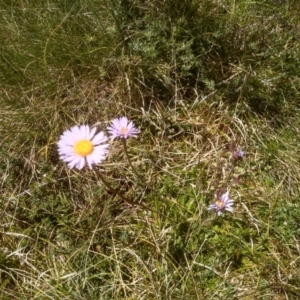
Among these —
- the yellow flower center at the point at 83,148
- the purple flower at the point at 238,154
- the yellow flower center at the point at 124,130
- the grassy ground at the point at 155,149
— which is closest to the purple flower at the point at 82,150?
the yellow flower center at the point at 83,148

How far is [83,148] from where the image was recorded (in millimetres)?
1473

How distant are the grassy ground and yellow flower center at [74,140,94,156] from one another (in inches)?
16.5

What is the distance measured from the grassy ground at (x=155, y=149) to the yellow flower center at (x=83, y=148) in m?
0.42

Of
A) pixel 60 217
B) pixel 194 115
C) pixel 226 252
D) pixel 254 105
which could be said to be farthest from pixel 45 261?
pixel 254 105

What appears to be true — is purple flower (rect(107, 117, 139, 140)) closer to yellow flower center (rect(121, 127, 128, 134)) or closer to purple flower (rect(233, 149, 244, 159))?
yellow flower center (rect(121, 127, 128, 134))

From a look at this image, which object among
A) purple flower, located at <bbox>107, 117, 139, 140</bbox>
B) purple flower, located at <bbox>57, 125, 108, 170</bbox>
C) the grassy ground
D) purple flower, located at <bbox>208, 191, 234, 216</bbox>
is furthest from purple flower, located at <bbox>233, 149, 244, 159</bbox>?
purple flower, located at <bbox>57, 125, 108, 170</bbox>

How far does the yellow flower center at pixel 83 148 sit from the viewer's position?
1468 mm

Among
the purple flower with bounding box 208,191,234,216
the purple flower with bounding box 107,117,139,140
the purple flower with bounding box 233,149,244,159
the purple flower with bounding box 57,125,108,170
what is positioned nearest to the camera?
the purple flower with bounding box 57,125,108,170

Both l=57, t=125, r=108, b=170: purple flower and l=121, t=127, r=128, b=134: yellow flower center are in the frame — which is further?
l=121, t=127, r=128, b=134: yellow flower center

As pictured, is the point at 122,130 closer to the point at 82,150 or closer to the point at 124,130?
the point at 124,130

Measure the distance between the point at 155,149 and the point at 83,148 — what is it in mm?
552

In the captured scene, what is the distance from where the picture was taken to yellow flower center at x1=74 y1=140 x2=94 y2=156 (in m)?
1.47

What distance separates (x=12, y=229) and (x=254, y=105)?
0.93 meters

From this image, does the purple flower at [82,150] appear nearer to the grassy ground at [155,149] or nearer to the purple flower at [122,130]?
the purple flower at [122,130]
